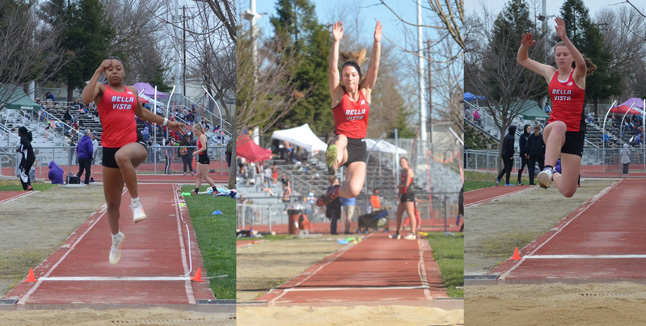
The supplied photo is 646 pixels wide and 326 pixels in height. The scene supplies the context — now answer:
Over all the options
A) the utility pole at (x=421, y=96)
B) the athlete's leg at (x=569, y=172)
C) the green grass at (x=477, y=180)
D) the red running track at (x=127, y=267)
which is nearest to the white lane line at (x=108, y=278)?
the red running track at (x=127, y=267)

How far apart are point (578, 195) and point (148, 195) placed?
167 inches

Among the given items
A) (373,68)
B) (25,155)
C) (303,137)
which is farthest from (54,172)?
(373,68)

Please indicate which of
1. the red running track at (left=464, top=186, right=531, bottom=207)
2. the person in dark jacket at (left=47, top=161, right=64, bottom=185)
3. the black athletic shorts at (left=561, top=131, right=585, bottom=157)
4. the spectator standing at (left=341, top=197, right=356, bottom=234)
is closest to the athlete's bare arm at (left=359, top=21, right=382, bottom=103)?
the spectator standing at (left=341, top=197, right=356, bottom=234)

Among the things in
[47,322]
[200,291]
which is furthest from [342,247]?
[47,322]

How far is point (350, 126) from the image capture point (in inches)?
263

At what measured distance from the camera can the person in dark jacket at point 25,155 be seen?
7.80 m

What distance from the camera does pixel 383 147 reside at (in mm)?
6922

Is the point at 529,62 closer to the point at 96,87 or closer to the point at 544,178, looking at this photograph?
the point at 544,178

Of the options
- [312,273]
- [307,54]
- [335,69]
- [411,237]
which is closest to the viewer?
[335,69]

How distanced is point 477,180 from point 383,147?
5.73 ft

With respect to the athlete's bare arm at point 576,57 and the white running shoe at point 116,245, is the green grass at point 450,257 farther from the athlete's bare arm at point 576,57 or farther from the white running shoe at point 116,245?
the white running shoe at point 116,245

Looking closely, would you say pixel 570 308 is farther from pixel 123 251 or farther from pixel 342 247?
pixel 123 251

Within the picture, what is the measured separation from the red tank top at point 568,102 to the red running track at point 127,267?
11.3 ft

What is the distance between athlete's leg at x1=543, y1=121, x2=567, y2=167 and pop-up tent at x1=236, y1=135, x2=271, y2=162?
2.26 m
